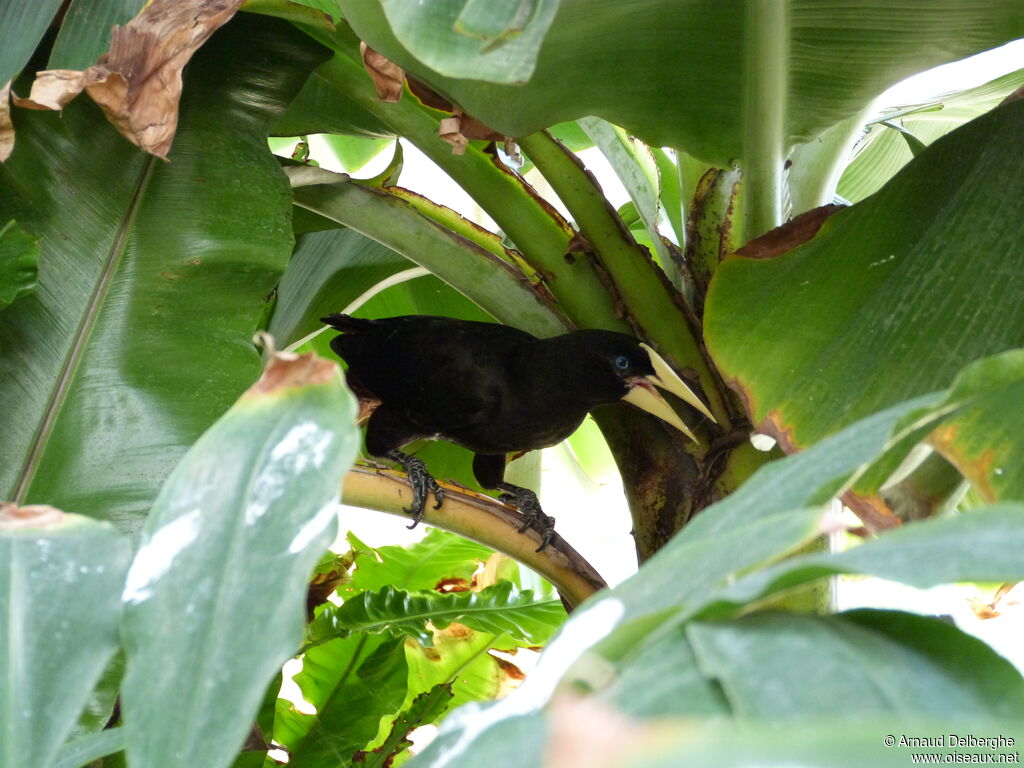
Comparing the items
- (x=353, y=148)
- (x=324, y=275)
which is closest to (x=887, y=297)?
(x=324, y=275)

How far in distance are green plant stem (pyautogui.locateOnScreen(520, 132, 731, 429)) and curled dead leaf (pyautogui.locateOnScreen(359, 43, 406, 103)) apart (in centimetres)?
19

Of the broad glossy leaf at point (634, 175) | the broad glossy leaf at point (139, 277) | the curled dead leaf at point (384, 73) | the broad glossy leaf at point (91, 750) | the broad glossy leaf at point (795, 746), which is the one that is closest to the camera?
the broad glossy leaf at point (795, 746)

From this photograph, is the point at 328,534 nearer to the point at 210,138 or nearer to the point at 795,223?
the point at 795,223

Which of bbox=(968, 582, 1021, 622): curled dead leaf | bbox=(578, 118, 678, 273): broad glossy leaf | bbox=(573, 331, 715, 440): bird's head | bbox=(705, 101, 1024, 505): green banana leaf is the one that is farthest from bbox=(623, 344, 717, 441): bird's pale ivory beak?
bbox=(968, 582, 1021, 622): curled dead leaf

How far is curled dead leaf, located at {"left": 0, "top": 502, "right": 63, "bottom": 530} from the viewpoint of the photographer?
1.29ft

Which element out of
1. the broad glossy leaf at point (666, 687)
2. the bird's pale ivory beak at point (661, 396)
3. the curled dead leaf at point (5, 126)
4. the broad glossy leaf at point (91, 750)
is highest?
the curled dead leaf at point (5, 126)

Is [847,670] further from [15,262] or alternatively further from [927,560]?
[15,262]

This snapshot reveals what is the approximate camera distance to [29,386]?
875 millimetres

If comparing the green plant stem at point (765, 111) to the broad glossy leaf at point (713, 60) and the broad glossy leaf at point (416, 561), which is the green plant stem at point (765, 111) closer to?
the broad glossy leaf at point (713, 60)

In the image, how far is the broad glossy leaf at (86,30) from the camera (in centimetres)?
92

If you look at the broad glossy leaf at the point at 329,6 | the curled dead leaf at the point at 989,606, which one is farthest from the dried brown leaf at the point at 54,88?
the curled dead leaf at the point at 989,606

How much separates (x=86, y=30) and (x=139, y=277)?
0.84 ft

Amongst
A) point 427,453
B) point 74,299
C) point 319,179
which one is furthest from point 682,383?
point 427,453

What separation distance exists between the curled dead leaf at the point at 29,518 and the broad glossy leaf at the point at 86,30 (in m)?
0.66
